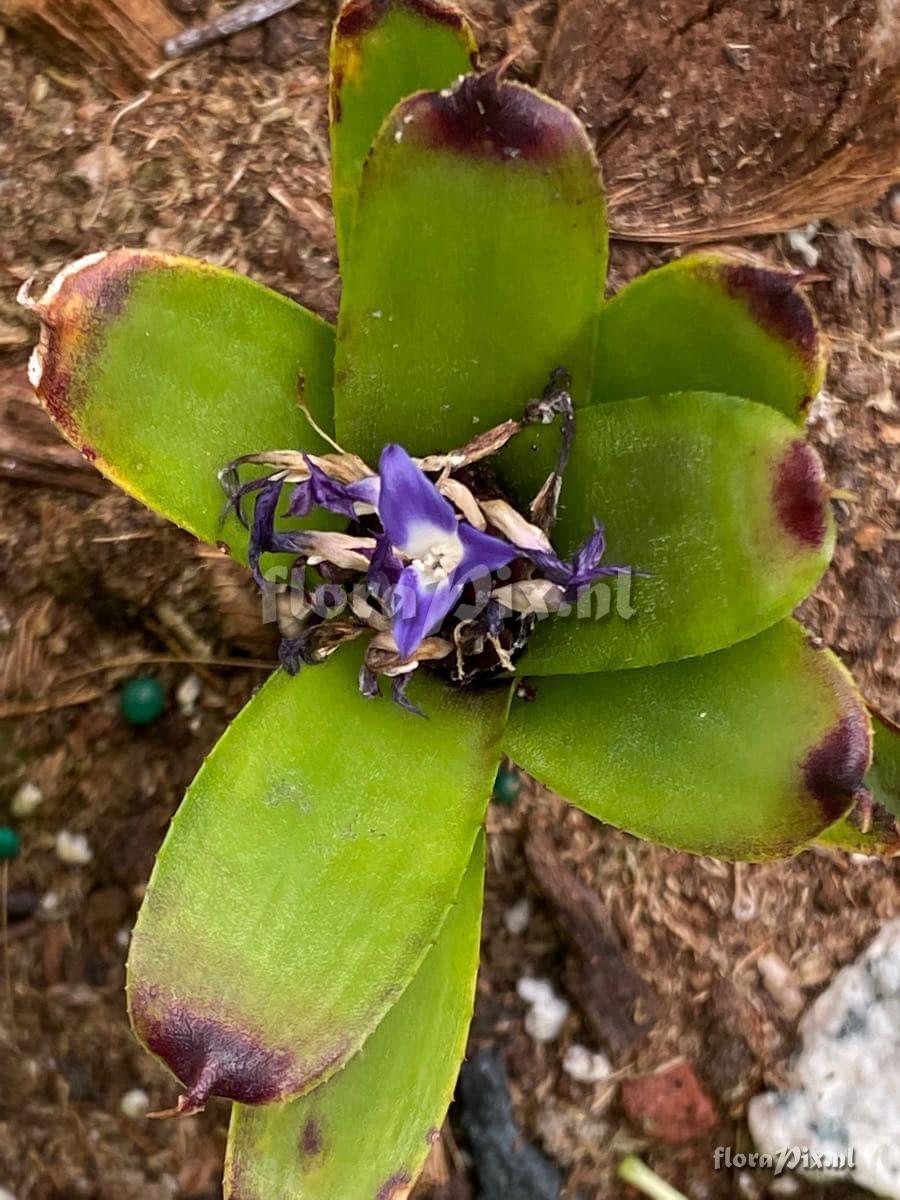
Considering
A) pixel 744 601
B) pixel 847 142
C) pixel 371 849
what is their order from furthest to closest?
pixel 847 142 < pixel 371 849 < pixel 744 601

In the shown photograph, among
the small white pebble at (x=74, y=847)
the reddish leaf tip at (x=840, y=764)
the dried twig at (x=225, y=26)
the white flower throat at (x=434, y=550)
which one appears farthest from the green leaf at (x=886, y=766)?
the dried twig at (x=225, y=26)

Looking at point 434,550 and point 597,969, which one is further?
point 597,969

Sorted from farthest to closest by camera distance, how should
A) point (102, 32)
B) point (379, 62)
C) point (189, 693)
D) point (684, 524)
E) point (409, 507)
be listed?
point (189, 693)
point (102, 32)
point (379, 62)
point (684, 524)
point (409, 507)

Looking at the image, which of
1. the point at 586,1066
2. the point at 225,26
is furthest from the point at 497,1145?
the point at 225,26

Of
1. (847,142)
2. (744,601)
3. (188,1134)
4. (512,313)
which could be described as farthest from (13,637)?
(847,142)

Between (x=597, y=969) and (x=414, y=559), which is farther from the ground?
(x=414, y=559)

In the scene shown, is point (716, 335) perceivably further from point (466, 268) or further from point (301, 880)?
point (301, 880)

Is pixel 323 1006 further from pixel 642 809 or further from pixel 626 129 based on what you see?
pixel 626 129
